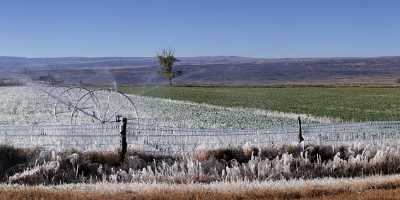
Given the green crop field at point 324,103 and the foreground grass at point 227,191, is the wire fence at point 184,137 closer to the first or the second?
the foreground grass at point 227,191

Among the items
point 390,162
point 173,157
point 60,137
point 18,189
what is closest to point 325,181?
point 390,162

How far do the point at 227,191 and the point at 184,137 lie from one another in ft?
24.3

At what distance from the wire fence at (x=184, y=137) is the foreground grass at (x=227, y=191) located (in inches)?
163

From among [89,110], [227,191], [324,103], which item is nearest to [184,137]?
[227,191]

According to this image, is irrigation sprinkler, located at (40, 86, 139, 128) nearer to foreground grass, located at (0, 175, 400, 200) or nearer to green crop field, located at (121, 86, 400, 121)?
foreground grass, located at (0, 175, 400, 200)

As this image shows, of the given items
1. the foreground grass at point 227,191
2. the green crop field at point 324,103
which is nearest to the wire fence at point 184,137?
the foreground grass at point 227,191

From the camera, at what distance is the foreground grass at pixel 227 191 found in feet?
34.7

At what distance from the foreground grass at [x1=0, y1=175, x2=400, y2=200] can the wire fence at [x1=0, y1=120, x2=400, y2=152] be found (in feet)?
13.6

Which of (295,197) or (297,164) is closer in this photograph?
(295,197)

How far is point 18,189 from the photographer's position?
1143 centimetres

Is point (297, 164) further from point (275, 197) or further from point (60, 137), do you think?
point (60, 137)

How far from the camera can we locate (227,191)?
35.9 ft

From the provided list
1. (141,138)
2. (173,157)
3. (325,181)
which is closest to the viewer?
(325,181)

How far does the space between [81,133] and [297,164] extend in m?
7.25
